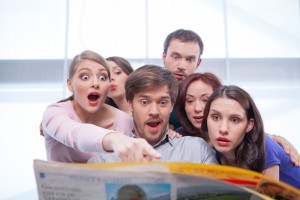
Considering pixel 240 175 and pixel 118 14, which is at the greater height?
pixel 118 14

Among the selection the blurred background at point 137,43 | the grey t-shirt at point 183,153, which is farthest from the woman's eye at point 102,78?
the blurred background at point 137,43

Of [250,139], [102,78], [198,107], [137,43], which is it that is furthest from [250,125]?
[137,43]

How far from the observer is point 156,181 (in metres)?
0.53

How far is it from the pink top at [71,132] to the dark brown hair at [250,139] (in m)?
0.34

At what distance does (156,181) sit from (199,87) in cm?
66

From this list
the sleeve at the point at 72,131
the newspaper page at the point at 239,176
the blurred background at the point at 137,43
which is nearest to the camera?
the newspaper page at the point at 239,176

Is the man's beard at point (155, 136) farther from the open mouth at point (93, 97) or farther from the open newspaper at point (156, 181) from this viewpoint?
the open newspaper at point (156, 181)

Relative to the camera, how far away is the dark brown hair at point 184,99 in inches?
46.2

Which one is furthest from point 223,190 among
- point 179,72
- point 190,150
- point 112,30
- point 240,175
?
point 112,30

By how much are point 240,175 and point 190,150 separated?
442mm

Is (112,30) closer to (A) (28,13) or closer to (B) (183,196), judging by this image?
(A) (28,13)

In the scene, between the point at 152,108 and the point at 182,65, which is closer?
the point at 152,108

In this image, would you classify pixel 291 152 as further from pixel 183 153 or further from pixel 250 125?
→ pixel 183 153

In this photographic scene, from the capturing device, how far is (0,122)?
9.13ft
